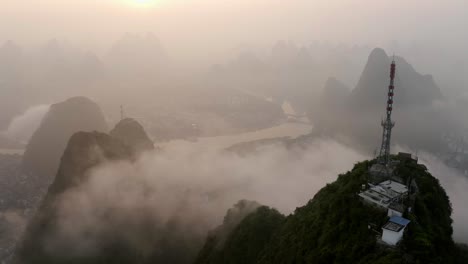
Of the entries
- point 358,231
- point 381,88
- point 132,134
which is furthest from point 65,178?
point 381,88

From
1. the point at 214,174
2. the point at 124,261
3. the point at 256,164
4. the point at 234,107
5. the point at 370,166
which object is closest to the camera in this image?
the point at 370,166

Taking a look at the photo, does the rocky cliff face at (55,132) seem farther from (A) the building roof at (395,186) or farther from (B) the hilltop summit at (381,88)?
(B) the hilltop summit at (381,88)

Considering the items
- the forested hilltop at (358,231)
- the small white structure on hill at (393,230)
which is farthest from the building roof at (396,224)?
the forested hilltop at (358,231)

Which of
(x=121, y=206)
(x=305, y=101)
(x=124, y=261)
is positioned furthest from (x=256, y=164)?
(x=305, y=101)

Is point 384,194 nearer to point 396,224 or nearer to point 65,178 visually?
point 396,224

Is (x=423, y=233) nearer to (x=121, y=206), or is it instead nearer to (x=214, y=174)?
(x=121, y=206)
